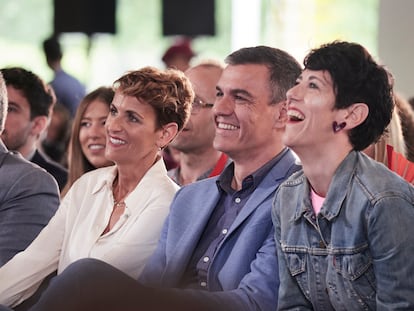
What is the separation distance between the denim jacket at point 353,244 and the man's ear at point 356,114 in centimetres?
8

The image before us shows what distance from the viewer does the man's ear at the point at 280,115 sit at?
9.08ft

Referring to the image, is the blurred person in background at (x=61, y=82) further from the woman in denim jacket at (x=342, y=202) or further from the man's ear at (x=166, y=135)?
the woman in denim jacket at (x=342, y=202)

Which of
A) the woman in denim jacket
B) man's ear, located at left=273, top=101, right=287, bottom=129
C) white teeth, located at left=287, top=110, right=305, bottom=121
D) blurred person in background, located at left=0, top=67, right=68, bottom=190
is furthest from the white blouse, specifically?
blurred person in background, located at left=0, top=67, right=68, bottom=190

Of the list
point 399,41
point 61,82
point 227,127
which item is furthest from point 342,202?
point 61,82

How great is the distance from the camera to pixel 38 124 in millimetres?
3820

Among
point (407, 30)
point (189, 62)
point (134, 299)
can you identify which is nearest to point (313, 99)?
point (134, 299)

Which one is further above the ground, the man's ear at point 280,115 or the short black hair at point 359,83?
the short black hair at point 359,83

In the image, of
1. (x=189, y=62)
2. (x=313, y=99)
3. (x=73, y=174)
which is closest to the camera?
(x=313, y=99)

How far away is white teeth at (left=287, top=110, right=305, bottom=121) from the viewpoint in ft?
7.47

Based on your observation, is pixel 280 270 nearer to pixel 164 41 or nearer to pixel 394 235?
pixel 394 235

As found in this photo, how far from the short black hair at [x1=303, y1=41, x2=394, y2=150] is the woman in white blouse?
76 centimetres

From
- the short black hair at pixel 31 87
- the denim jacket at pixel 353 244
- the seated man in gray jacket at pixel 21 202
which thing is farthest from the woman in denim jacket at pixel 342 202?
the short black hair at pixel 31 87

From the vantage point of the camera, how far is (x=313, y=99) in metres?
2.26

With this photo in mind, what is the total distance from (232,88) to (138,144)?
0.36 m
